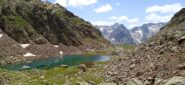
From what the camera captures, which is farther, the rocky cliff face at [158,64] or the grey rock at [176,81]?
the rocky cliff face at [158,64]

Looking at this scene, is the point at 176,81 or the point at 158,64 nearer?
the point at 176,81

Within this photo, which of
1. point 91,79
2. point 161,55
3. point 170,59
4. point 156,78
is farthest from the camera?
point 91,79

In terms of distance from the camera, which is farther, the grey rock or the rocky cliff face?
the rocky cliff face

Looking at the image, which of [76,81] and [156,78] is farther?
[76,81]

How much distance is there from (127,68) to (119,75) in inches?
95.6

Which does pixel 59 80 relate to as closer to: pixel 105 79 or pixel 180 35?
pixel 105 79

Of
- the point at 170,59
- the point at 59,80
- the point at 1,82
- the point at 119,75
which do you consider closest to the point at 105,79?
the point at 119,75

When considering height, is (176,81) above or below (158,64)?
below

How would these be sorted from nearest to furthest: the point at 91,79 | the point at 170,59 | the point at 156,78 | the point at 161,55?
the point at 156,78
the point at 170,59
the point at 161,55
the point at 91,79

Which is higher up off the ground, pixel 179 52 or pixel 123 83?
pixel 179 52

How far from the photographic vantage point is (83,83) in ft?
185

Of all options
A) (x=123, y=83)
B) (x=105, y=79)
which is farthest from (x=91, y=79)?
(x=123, y=83)

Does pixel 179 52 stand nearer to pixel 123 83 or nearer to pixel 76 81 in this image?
pixel 123 83

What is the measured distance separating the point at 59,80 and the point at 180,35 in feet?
69.0
